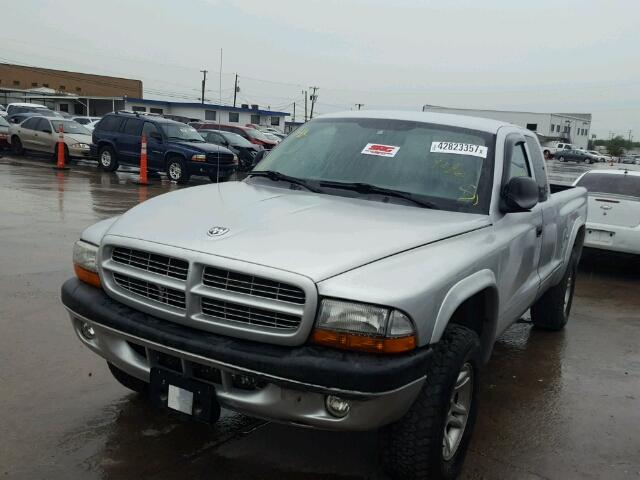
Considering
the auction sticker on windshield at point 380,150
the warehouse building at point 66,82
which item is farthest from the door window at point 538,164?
the warehouse building at point 66,82

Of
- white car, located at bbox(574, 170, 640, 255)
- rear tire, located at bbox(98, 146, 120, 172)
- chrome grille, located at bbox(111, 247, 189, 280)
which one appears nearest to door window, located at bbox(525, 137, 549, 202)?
chrome grille, located at bbox(111, 247, 189, 280)

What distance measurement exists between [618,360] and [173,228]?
397cm

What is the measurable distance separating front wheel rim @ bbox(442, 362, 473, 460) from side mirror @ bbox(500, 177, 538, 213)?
1090mm

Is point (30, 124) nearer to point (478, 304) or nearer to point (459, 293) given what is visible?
point (478, 304)

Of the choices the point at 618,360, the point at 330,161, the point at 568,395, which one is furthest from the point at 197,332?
the point at 618,360

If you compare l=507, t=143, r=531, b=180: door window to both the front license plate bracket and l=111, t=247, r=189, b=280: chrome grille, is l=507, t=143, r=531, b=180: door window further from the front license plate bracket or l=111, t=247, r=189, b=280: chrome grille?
the front license plate bracket

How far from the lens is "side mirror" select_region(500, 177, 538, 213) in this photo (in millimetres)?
3625

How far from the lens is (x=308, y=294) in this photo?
8.16 feet

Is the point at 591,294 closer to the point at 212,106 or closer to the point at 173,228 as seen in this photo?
the point at 173,228

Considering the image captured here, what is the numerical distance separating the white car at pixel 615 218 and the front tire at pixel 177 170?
10.9 meters

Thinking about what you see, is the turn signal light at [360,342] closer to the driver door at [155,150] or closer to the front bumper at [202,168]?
the front bumper at [202,168]

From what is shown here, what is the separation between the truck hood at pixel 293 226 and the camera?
2.67m

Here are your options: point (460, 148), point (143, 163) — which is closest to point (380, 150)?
point (460, 148)

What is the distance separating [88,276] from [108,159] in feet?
52.4
